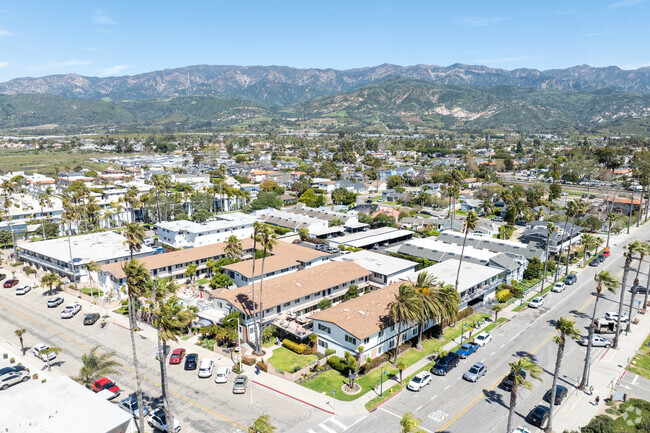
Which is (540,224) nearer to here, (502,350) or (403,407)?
(502,350)

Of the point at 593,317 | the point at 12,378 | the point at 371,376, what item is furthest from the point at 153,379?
the point at 593,317

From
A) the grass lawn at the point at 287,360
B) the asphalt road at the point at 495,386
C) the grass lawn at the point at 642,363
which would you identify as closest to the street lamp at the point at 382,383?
the asphalt road at the point at 495,386

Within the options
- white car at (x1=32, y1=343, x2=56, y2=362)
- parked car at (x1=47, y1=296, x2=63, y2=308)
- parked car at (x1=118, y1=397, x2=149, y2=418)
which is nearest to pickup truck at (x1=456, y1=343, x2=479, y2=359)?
parked car at (x1=118, y1=397, x2=149, y2=418)

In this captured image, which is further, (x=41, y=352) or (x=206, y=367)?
(x=41, y=352)

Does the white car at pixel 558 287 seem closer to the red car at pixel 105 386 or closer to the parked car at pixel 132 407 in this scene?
the parked car at pixel 132 407

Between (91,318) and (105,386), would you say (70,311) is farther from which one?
(105,386)

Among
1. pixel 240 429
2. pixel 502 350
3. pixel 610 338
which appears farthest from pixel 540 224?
pixel 240 429

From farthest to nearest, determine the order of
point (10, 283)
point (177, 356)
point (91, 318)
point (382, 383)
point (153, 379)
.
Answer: point (10, 283), point (91, 318), point (177, 356), point (153, 379), point (382, 383)
